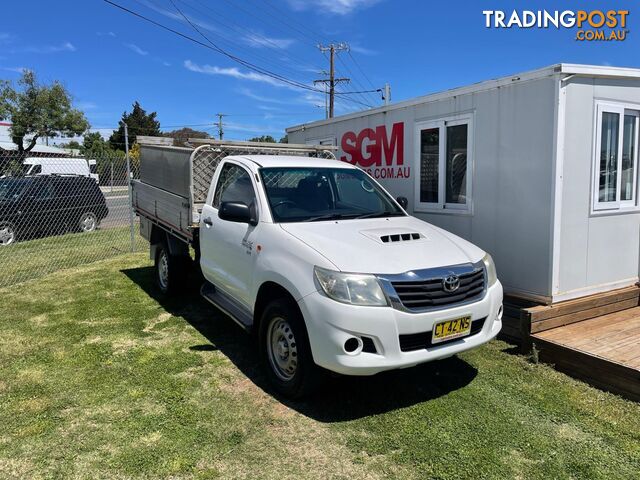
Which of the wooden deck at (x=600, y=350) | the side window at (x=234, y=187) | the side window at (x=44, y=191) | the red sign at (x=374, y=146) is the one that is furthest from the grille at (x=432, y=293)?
the side window at (x=44, y=191)

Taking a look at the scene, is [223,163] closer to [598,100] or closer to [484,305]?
[484,305]

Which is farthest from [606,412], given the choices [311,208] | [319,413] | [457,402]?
[311,208]

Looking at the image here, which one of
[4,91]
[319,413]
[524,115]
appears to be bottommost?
[319,413]

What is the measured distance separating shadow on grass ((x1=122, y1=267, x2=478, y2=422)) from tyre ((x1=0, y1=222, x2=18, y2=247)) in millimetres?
9418

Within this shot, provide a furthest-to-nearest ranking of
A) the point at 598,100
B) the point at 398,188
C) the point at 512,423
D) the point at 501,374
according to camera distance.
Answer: the point at 398,188 < the point at 598,100 < the point at 501,374 < the point at 512,423

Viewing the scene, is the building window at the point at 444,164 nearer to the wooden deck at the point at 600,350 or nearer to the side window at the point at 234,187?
the wooden deck at the point at 600,350

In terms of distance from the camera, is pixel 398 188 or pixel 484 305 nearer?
pixel 484 305

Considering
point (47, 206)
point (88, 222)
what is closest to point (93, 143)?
point (88, 222)

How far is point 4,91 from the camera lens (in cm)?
3747

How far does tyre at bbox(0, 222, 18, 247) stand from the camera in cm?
1217

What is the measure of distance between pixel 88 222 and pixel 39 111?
30228 millimetres

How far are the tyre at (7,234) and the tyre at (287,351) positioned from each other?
1088 cm

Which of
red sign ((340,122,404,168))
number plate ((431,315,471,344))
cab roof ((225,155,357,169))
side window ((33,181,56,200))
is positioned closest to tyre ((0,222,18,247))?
side window ((33,181,56,200))

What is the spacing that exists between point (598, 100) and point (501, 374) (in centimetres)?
322
